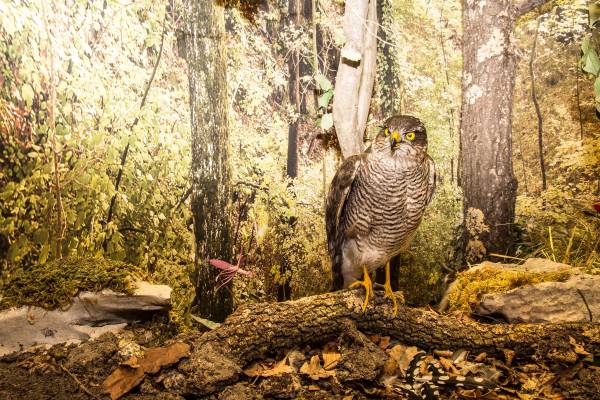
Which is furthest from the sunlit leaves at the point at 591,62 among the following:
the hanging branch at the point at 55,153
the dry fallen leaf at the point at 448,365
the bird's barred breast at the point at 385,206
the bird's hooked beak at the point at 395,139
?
the hanging branch at the point at 55,153

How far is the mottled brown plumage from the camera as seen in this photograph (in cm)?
Answer: 283

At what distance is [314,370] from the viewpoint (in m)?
2.69

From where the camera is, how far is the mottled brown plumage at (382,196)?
2830mm

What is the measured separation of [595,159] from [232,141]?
9.39 ft

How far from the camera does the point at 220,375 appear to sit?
96.9 inches

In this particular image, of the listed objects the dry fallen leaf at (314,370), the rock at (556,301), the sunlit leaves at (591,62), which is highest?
the sunlit leaves at (591,62)

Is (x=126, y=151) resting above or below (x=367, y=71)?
below

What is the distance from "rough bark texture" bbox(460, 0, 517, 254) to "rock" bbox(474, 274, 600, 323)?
0.72 m

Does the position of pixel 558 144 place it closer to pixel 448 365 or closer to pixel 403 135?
pixel 403 135

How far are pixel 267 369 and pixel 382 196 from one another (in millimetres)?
1235

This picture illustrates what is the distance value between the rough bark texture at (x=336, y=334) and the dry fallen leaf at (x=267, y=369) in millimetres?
51

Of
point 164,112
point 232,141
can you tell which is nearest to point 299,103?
point 232,141

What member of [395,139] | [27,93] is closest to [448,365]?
[395,139]

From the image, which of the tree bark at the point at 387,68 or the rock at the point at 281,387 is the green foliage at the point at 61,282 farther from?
the tree bark at the point at 387,68
